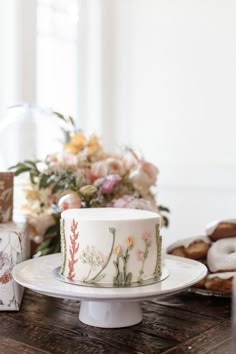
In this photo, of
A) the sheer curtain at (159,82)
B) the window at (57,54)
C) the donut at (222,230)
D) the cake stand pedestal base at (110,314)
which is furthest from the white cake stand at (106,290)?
the window at (57,54)

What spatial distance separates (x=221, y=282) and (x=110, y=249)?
0.25 m

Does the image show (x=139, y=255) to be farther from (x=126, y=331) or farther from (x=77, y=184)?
(x=77, y=184)

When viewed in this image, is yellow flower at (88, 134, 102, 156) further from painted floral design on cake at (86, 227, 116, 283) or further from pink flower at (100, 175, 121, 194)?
painted floral design on cake at (86, 227, 116, 283)

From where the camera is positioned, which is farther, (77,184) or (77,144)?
(77,144)

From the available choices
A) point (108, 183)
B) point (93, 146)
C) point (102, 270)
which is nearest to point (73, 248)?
point (102, 270)

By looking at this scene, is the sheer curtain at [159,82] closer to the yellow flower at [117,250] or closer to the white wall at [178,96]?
the white wall at [178,96]

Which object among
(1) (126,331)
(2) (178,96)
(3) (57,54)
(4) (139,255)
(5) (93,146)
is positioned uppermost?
(3) (57,54)

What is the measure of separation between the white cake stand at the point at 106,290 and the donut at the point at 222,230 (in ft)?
0.40

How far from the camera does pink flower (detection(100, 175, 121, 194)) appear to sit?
1122mm

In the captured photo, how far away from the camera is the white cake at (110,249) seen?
71 centimetres

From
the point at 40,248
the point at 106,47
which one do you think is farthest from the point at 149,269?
the point at 106,47

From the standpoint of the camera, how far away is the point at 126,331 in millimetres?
713

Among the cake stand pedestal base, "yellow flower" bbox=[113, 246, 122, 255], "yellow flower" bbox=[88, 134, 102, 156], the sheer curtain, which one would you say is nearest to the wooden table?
the cake stand pedestal base

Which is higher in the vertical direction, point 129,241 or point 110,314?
point 129,241
